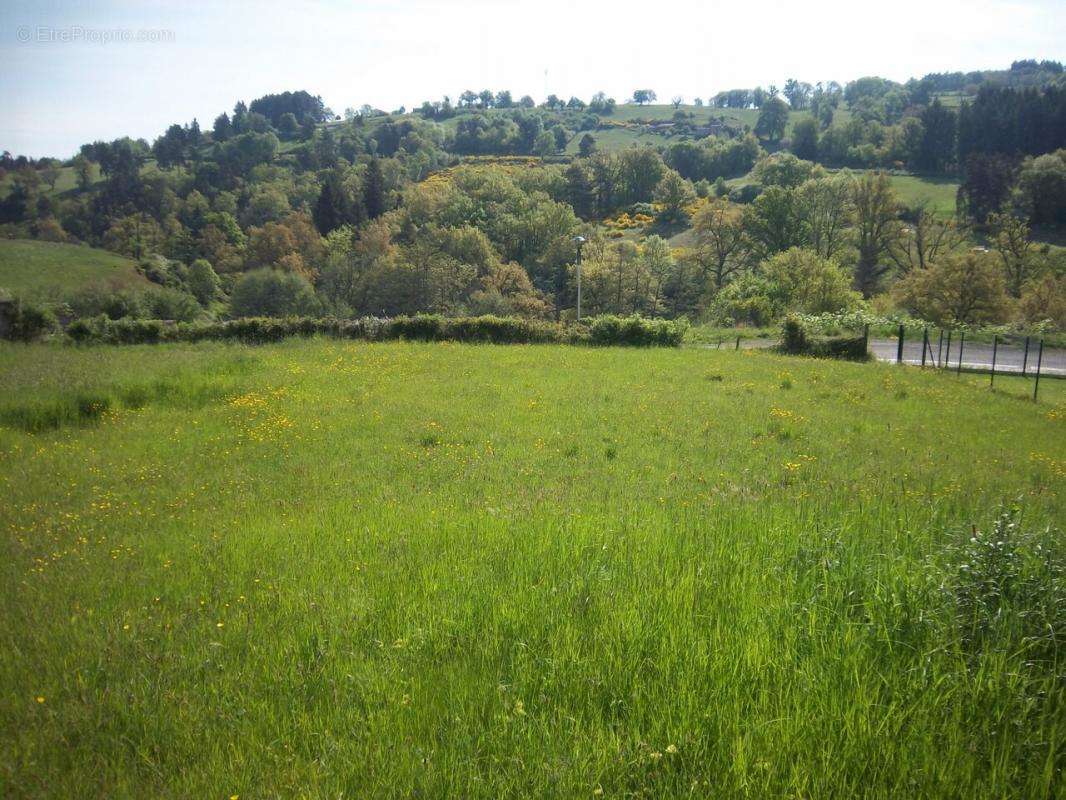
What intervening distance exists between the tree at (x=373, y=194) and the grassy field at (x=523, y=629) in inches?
4082

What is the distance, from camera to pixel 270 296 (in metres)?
67.3

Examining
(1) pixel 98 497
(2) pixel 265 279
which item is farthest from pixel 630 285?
(1) pixel 98 497

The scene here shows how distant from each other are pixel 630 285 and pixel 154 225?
8435 cm

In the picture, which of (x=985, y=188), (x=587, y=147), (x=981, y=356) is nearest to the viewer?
(x=981, y=356)

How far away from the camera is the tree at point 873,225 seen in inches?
2820

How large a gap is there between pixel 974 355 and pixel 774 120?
17104cm

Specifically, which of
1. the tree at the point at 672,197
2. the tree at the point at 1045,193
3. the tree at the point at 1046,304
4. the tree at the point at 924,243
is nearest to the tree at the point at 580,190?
the tree at the point at 672,197

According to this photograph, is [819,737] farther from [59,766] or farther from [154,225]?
[154,225]

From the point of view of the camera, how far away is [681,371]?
2333cm

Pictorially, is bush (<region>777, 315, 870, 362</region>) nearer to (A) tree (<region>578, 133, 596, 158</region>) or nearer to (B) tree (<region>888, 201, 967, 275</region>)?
(B) tree (<region>888, 201, 967, 275</region>)

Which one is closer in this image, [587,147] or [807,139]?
[807,139]

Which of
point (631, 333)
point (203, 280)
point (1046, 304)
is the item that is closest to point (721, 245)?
point (1046, 304)

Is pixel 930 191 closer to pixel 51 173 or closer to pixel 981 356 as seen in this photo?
pixel 981 356

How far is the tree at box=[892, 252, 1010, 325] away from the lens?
43.0 m
